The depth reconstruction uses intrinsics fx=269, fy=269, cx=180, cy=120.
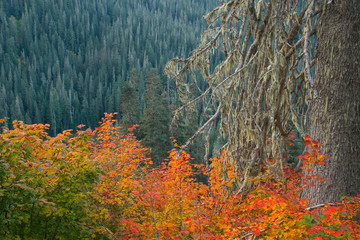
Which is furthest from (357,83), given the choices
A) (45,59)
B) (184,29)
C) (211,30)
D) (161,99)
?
(184,29)

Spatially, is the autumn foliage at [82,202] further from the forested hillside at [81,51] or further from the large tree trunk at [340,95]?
the forested hillside at [81,51]

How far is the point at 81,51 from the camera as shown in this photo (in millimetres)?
101688

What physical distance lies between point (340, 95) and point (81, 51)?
4302 inches

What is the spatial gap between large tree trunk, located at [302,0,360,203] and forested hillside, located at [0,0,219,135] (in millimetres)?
58814

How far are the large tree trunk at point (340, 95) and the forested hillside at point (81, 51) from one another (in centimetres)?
5881

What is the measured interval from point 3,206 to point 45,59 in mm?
100436

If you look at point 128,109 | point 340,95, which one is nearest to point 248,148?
point 340,95

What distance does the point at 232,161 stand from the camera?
12.2 feet

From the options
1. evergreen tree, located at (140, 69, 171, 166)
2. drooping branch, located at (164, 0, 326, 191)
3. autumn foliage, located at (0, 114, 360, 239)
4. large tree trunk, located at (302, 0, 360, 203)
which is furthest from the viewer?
evergreen tree, located at (140, 69, 171, 166)

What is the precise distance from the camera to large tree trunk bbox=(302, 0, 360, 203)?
2818 mm

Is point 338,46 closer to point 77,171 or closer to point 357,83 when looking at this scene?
point 357,83

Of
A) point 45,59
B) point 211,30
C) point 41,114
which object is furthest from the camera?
point 45,59

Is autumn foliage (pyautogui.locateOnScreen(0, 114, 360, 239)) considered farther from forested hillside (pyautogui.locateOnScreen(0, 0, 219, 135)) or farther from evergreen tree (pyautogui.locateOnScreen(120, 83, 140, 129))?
forested hillside (pyautogui.locateOnScreen(0, 0, 219, 135))

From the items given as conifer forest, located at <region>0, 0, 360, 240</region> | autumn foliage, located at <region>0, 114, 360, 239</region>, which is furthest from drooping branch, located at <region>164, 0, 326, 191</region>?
autumn foliage, located at <region>0, 114, 360, 239</region>
